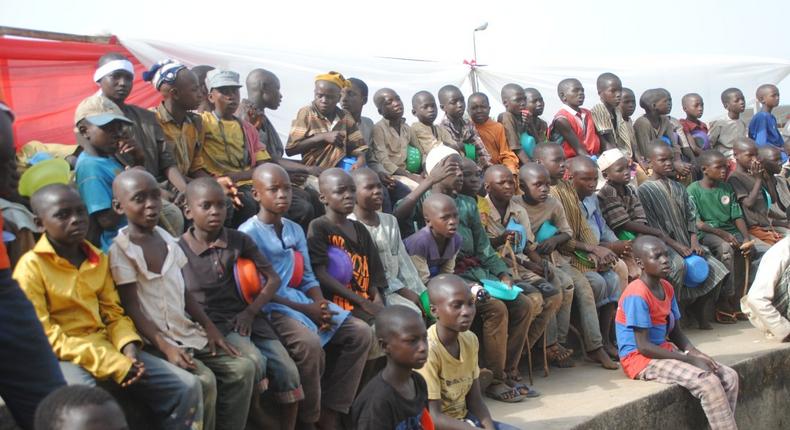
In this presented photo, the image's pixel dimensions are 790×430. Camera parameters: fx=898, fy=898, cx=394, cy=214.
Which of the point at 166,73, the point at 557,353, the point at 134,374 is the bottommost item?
the point at 557,353

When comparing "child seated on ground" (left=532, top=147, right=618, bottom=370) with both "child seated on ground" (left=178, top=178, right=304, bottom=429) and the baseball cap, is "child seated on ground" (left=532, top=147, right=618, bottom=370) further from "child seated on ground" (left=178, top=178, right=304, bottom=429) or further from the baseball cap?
the baseball cap

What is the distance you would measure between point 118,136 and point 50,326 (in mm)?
1446

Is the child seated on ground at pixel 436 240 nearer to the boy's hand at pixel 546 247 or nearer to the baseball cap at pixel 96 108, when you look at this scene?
the boy's hand at pixel 546 247

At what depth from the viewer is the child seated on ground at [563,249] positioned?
258 inches

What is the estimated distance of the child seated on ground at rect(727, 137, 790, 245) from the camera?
29.0ft

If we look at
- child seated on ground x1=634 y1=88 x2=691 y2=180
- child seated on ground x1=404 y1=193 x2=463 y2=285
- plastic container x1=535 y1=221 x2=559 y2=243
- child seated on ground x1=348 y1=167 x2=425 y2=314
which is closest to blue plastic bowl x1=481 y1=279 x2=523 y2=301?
child seated on ground x1=404 y1=193 x2=463 y2=285

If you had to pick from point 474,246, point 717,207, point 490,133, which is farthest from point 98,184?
point 717,207

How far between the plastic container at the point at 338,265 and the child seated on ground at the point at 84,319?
4.79 ft

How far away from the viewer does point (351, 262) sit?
5.12 meters

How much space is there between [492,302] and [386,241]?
2.61 feet

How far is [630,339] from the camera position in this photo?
6.03m

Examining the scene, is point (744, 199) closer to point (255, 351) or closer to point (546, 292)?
point (546, 292)

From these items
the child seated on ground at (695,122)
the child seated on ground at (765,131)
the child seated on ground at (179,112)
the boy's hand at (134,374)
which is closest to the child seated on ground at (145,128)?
the child seated on ground at (179,112)

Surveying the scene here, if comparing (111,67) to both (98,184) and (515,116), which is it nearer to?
(98,184)
